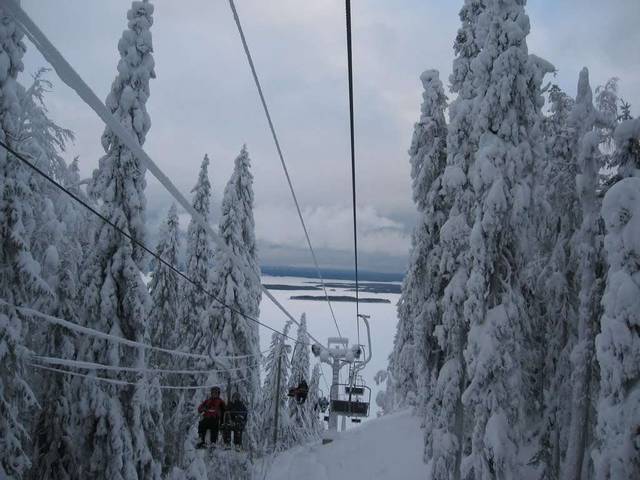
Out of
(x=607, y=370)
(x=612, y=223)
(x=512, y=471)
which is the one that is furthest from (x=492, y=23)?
(x=512, y=471)

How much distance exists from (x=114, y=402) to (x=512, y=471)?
36.1 feet

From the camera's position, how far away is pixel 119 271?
12984 millimetres

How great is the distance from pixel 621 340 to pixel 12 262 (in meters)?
13.2

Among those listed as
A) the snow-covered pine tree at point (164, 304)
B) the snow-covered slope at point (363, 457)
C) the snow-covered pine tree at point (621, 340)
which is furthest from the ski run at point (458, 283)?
the snow-covered pine tree at point (164, 304)

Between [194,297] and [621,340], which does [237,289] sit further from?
[621,340]

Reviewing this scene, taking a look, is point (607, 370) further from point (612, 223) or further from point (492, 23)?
point (492, 23)

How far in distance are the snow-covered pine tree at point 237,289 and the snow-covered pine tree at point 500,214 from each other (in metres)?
9.15

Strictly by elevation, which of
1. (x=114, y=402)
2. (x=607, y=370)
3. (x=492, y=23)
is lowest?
(x=114, y=402)

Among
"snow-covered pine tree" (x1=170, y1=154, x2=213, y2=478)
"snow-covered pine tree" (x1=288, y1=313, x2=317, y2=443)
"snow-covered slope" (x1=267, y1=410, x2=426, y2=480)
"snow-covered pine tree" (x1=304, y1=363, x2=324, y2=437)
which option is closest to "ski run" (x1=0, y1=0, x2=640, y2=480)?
"snow-covered pine tree" (x1=170, y1=154, x2=213, y2=478)

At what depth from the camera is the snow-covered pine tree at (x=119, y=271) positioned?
12617mm

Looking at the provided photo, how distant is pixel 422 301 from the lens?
18.4 m

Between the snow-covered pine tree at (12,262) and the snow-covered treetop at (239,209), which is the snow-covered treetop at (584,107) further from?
the snow-covered pine tree at (12,262)

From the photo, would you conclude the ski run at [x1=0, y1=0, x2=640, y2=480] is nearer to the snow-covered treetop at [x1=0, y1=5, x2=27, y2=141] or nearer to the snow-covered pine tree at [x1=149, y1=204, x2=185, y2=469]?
the snow-covered treetop at [x1=0, y1=5, x2=27, y2=141]

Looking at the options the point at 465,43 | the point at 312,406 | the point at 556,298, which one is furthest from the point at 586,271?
the point at 312,406
